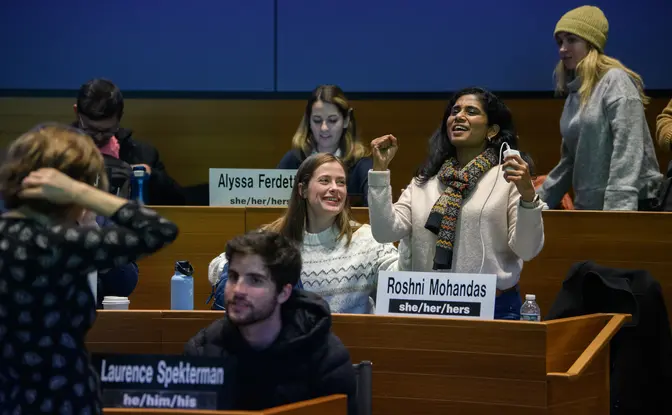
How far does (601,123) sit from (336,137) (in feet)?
4.47

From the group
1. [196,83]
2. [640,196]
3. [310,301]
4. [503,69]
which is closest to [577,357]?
[310,301]

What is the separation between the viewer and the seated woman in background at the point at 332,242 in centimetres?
469

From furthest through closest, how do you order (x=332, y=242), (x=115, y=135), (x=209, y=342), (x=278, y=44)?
(x=278, y=44)
(x=115, y=135)
(x=332, y=242)
(x=209, y=342)

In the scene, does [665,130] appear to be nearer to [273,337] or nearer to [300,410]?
[273,337]

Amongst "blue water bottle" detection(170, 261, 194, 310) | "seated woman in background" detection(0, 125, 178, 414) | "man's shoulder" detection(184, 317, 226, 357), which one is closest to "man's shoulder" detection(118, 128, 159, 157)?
"blue water bottle" detection(170, 261, 194, 310)

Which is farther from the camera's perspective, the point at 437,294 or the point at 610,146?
the point at 610,146

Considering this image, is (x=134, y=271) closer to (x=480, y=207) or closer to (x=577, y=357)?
(x=480, y=207)

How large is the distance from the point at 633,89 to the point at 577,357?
183cm

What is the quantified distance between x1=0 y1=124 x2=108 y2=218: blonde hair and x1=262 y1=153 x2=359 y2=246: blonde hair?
6.38 feet

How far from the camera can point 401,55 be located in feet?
25.4

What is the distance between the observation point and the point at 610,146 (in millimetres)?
5742

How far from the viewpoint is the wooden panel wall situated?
7715 millimetres

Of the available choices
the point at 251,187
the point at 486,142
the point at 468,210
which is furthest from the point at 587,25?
the point at 251,187

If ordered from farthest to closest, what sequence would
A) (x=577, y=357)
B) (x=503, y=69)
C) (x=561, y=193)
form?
(x=503, y=69) → (x=561, y=193) → (x=577, y=357)
